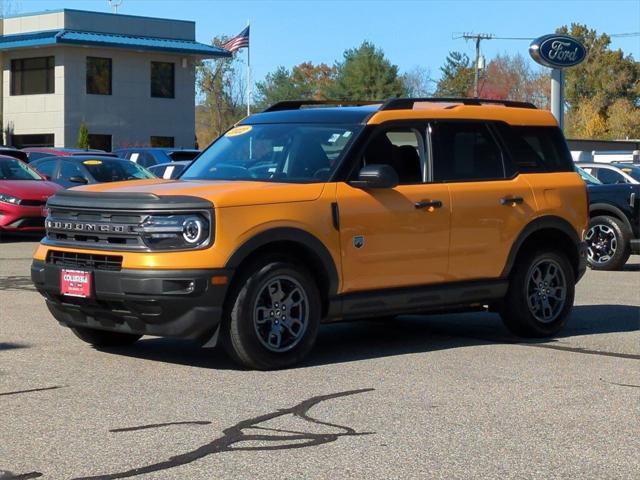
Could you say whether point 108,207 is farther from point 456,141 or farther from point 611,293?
point 611,293

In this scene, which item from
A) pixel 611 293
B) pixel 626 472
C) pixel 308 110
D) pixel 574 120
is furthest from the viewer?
pixel 574 120

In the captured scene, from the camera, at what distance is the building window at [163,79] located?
158 ft

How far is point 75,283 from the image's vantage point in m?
8.30

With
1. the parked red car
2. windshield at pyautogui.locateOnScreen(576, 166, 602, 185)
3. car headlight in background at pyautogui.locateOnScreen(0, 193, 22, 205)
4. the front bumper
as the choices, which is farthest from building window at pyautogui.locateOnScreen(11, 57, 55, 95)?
the front bumper

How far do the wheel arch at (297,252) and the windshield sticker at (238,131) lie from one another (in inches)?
61.3

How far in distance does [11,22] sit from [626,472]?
4561 centimetres

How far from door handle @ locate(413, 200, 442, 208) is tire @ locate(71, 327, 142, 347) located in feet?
7.82

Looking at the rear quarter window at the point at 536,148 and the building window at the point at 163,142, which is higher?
the building window at the point at 163,142

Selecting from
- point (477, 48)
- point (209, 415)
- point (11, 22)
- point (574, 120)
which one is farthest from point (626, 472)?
point (574, 120)

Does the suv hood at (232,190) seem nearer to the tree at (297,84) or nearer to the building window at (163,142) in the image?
the building window at (163,142)

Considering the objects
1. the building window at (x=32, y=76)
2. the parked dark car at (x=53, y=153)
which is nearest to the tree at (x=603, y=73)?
the building window at (x=32, y=76)

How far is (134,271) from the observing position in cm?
793

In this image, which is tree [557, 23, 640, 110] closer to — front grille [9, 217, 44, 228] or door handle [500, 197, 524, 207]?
front grille [9, 217, 44, 228]

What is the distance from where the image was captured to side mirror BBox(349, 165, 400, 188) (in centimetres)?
864
